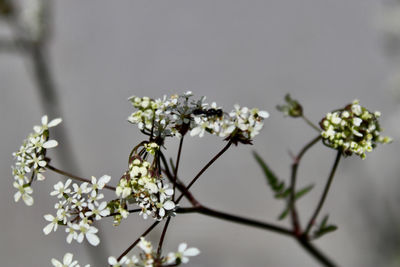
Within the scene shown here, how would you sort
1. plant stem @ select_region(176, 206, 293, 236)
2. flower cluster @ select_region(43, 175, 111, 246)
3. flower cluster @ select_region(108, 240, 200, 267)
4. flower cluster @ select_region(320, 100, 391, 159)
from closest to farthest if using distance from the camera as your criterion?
flower cluster @ select_region(108, 240, 200, 267), flower cluster @ select_region(43, 175, 111, 246), flower cluster @ select_region(320, 100, 391, 159), plant stem @ select_region(176, 206, 293, 236)

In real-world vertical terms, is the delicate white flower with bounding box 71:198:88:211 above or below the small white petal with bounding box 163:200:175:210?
above

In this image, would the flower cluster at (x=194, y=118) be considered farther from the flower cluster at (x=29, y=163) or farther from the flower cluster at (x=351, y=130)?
the flower cluster at (x=29, y=163)

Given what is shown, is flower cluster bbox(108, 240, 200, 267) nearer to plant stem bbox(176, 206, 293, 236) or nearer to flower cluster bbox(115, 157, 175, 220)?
flower cluster bbox(115, 157, 175, 220)

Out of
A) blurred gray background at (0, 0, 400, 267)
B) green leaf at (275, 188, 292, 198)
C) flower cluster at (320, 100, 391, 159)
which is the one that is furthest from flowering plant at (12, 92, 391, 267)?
blurred gray background at (0, 0, 400, 267)

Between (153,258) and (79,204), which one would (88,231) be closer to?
(79,204)

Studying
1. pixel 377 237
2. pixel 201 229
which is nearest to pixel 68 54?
pixel 201 229

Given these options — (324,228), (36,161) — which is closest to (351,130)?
(324,228)
